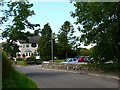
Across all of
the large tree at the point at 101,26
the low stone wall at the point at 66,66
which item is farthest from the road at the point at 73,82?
the low stone wall at the point at 66,66

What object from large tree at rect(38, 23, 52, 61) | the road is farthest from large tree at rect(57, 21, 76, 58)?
the road

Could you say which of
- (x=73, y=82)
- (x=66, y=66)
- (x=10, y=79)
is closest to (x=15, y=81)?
(x=10, y=79)

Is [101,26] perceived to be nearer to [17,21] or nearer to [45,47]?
[17,21]

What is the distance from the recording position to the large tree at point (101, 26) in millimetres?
29609

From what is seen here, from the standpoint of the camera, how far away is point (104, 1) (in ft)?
93.1

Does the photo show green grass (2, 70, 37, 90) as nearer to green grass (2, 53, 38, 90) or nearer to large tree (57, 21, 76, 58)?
green grass (2, 53, 38, 90)

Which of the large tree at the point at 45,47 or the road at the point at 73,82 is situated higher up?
the large tree at the point at 45,47

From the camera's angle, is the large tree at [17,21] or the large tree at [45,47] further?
the large tree at [45,47]

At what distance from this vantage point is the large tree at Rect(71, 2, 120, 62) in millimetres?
29609

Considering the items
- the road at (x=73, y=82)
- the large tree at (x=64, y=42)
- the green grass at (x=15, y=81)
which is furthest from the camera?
the large tree at (x=64, y=42)

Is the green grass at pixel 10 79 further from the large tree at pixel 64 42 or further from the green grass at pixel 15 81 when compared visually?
the large tree at pixel 64 42

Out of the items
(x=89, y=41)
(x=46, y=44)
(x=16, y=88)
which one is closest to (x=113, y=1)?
(x=89, y=41)

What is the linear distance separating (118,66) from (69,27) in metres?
62.9

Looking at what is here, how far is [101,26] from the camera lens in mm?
31297
